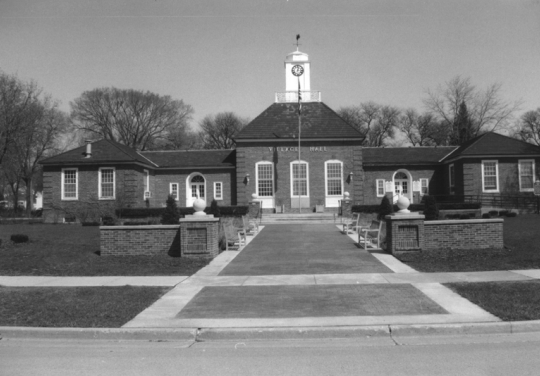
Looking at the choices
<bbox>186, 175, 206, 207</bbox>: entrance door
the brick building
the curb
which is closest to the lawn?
the curb

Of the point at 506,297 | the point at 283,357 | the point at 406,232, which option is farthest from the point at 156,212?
the point at 283,357

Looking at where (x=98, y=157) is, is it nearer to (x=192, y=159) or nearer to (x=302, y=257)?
(x=192, y=159)

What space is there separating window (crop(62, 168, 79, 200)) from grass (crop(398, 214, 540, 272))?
28.2 metres

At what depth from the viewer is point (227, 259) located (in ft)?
51.3

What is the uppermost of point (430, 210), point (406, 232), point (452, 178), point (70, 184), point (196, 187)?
point (70, 184)

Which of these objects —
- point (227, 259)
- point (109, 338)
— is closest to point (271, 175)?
point (227, 259)

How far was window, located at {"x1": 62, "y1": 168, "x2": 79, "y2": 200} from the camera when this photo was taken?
36.2m

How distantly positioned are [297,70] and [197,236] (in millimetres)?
29172

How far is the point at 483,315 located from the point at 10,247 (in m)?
15.9

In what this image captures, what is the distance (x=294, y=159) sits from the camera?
3747 cm

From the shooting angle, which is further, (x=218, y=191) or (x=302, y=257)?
(x=218, y=191)

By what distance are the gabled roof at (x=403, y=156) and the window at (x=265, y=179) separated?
26.0ft

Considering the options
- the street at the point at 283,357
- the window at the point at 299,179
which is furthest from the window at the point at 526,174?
the street at the point at 283,357

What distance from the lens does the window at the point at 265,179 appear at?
3744 centimetres
